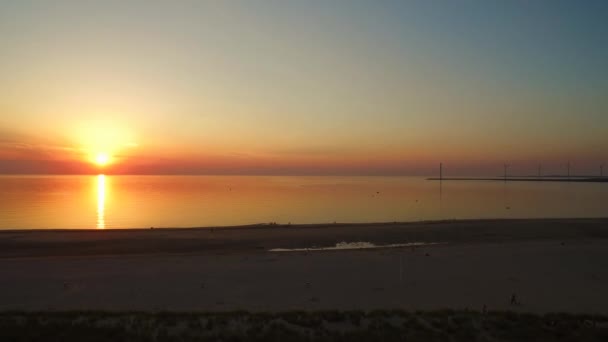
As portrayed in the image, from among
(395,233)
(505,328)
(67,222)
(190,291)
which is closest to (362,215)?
(395,233)

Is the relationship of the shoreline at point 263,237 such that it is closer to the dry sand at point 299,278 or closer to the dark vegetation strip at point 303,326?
the dry sand at point 299,278

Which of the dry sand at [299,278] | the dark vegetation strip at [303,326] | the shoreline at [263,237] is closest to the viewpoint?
the dark vegetation strip at [303,326]

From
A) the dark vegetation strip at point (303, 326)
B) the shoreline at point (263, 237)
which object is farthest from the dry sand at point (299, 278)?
the dark vegetation strip at point (303, 326)

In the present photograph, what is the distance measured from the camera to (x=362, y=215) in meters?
47.2

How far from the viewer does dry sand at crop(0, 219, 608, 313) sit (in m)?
11.7

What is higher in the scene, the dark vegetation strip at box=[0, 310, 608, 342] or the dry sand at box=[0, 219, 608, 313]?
the dark vegetation strip at box=[0, 310, 608, 342]

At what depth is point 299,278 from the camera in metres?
14.9

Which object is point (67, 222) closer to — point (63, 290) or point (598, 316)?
point (63, 290)

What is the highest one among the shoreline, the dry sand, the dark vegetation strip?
the dark vegetation strip

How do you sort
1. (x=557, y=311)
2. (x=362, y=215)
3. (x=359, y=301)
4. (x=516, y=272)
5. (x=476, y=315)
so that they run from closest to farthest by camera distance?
(x=476, y=315), (x=557, y=311), (x=359, y=301), (x=516, y=272), (x=362, y=215)

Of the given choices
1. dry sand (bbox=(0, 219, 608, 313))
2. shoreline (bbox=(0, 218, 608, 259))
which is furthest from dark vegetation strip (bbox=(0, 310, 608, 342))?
shoreline (bbox=(0, 218, 608, 259))

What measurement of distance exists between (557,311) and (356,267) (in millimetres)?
7531

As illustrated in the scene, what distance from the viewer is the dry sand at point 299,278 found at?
11703 mm

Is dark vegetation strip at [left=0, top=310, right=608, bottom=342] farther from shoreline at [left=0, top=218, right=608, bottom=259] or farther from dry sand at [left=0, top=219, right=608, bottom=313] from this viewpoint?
shoreline at [left=0, top=218, right=608, bottom=259]
